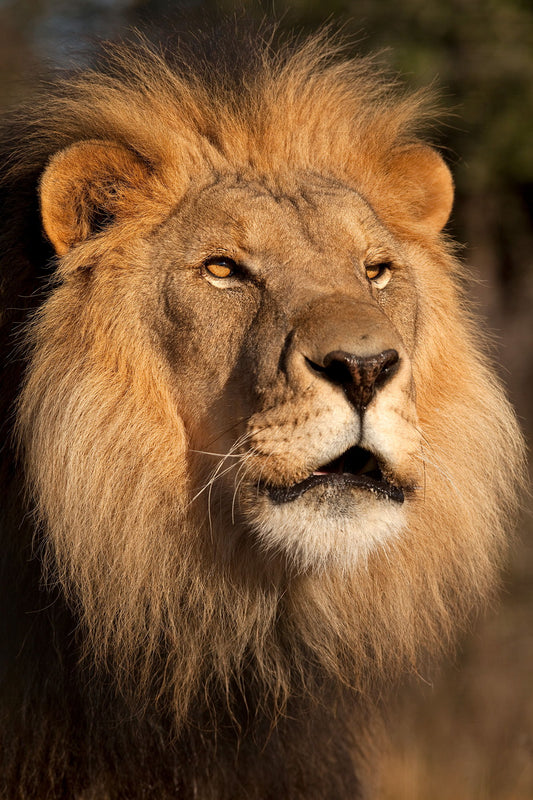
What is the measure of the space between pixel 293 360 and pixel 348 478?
34 centimetres

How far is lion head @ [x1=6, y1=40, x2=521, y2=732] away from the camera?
2680mm

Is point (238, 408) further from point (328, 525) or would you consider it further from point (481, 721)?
point (481, 721)

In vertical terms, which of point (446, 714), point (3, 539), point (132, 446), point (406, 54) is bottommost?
point (446, 714)

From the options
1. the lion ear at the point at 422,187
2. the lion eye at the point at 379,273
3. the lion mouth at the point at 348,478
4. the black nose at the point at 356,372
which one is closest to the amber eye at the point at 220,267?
the lion eye at the point at 379,273

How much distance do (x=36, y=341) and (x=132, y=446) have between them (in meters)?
0.41

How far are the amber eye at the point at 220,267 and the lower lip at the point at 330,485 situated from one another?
0.68 m

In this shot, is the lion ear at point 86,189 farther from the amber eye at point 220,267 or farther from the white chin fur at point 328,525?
the white chin fur at point 328,525

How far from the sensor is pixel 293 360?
2.66 metres

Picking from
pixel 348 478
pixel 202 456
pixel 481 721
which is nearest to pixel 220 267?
pixel 202 456

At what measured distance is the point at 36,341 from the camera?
2955 mm

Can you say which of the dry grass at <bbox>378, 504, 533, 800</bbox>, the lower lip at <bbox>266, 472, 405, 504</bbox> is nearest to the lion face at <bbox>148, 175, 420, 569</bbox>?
the lower lip at <bbox>266, 472, 405, 504</bbox>

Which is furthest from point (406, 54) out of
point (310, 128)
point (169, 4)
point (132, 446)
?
point (132, 446)

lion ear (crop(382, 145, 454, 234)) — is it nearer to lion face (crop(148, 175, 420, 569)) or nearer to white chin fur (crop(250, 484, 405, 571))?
lion face (crop(148, 175, 420, 569))

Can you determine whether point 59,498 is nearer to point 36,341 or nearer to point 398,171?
point 36,341
